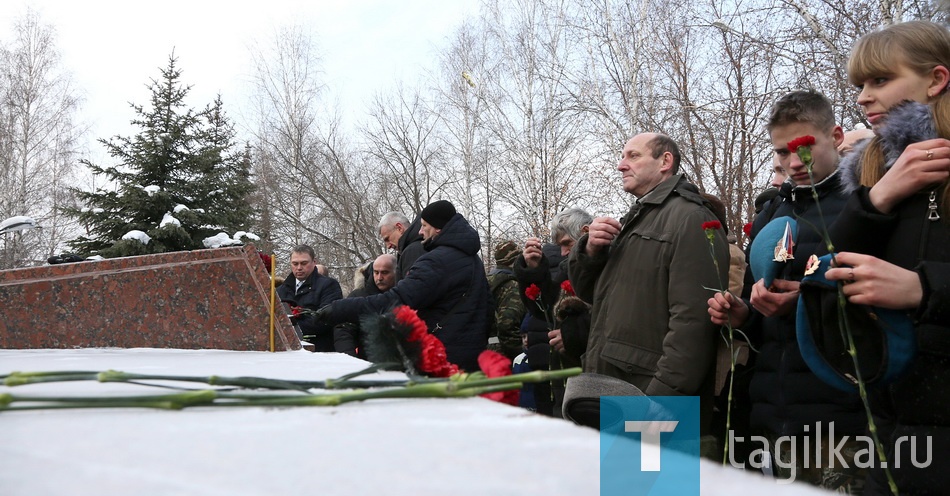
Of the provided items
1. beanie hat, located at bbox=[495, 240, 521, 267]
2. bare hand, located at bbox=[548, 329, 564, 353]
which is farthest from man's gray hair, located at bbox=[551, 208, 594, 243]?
bare hand, located at bbox=[548, 329, 564, 353]

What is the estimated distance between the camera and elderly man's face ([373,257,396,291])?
630 centimetres

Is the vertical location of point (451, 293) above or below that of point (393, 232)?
below

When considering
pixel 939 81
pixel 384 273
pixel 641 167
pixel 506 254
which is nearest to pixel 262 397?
pixel 939 81

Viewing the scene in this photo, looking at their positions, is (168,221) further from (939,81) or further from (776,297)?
(939,81)

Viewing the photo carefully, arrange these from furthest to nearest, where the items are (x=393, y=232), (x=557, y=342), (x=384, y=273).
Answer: (x=393, y=232) < (x=384, y=273) < (x=557, y=342)

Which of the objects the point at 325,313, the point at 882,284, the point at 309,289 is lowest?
the point at 325,313

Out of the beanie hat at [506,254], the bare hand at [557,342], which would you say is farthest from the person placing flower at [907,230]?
the beanie hat at [506,254]

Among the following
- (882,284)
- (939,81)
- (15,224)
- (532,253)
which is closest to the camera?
(882,284)

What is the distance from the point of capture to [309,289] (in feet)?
23.8

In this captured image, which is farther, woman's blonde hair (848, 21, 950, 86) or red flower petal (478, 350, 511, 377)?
woman's blonde hair (848, 21, 950, 86)

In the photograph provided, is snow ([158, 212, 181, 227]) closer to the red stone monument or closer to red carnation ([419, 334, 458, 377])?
the red stone monument

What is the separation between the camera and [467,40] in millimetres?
22250

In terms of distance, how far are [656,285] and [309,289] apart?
4653 millimetres

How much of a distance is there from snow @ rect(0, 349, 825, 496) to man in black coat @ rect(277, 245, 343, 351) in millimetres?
6007
